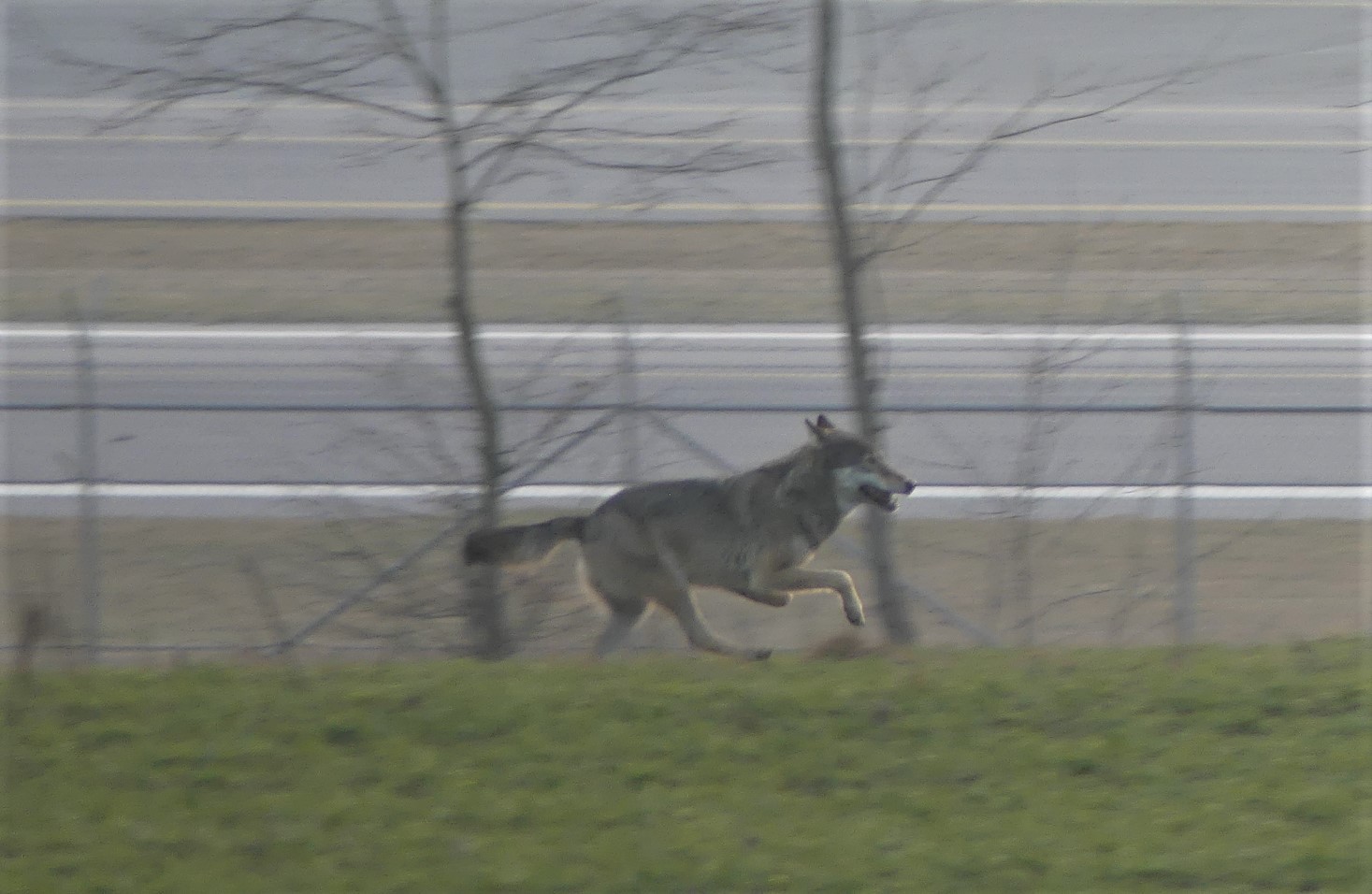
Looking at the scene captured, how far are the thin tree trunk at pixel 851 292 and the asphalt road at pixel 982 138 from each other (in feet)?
35.0

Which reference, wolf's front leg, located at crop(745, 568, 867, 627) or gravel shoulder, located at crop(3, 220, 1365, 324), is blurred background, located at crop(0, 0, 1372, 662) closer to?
gravel shoulder, located at crop(3, 220, 1365, 324)

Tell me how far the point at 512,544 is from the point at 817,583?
1621 millimetres

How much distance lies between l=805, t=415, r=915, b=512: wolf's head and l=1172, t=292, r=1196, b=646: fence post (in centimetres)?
233

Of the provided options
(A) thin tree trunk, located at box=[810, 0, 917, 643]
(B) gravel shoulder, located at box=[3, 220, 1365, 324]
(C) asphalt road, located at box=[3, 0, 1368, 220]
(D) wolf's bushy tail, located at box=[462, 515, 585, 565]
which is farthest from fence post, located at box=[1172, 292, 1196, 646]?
(C) asphalt road, located at box=[3, 0, 1368, 220]

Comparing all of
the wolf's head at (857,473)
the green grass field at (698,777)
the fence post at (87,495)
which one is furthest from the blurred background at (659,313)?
the green grass field at (698,777)

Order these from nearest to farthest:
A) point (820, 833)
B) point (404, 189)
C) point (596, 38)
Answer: point (820, 833) < point (596, 38) < point (404, 189)

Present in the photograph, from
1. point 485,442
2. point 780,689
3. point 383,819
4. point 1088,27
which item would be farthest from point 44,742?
point 1088,27

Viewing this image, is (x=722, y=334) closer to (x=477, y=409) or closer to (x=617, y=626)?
(x=477, y=409)

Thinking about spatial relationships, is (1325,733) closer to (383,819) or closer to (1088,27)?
(383,819)

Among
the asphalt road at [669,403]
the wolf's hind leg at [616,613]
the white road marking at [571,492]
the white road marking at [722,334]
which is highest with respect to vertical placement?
the white road marking at [722,334]

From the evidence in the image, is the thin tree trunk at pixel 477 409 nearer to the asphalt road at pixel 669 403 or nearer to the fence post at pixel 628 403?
the asphalt road at pixel 669 403

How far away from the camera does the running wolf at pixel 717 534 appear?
28.1 feet

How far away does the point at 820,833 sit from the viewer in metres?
5.62

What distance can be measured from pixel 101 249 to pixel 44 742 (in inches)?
584
